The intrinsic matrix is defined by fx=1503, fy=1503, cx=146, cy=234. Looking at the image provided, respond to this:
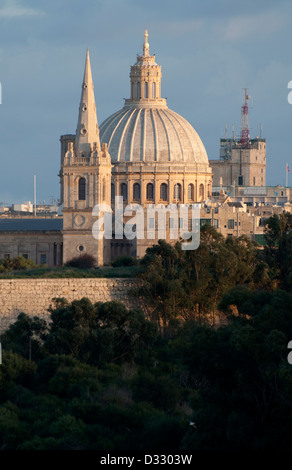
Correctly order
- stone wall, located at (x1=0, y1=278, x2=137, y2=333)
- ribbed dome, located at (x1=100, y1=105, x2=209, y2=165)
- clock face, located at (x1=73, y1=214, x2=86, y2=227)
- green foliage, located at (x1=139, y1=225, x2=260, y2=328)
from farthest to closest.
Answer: ribbed dome, located at (x1=100, y1=105, x2=209, y2=165) < clock face, located at (x1=73, y1=214, x2=86, y2=227) < green foliage, located at (x1=139, y1=225, x2=260, y2=328) < stone wall, located at (x1=0, y1=278, x2=137, y2=333)

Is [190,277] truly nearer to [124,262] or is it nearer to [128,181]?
[124,262]

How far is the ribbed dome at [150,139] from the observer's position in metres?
88.0

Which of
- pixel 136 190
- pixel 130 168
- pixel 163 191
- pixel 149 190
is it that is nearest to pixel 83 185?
pixel 130 168

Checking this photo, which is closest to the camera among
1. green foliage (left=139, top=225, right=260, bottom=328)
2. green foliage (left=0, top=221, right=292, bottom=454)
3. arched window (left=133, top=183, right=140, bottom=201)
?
green foliage (left=0, top=221, right=292, bottom=454)

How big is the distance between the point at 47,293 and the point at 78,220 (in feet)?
96.8

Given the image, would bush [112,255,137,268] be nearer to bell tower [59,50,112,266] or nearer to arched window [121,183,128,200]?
bell tower [59,50,112,266]

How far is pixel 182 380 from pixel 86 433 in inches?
188

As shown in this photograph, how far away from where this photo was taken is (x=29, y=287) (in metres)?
50.4

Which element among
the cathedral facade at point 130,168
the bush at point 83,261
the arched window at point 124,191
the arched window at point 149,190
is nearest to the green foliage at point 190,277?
the bush at point 83,261

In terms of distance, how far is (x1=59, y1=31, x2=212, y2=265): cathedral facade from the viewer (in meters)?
79.9

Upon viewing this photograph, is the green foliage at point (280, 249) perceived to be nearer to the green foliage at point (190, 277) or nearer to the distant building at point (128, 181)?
the green foliage at point (190, 277)

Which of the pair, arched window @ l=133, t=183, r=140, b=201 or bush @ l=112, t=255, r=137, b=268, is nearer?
bush @ l=112, t=255, r=137, b=268

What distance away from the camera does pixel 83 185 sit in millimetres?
80625

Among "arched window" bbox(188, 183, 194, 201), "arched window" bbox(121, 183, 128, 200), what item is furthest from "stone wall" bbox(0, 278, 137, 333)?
"arched window" bbox(188, 183, 194, 201)
